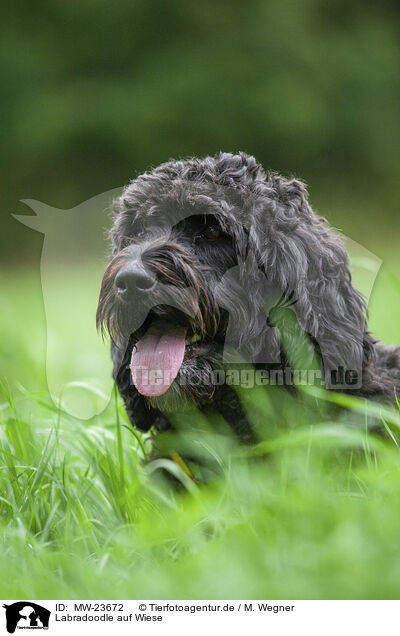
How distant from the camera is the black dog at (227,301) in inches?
106

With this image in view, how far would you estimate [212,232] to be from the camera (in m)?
2.84

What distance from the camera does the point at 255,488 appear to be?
2.19 metres

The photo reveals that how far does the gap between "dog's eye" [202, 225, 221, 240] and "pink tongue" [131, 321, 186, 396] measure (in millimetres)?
386

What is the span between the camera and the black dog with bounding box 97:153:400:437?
8.87 feet

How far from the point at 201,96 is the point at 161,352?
244 inches

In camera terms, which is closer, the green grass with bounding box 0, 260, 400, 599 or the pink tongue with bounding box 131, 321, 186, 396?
the green grass with bounding box 0, 260, 400, 599

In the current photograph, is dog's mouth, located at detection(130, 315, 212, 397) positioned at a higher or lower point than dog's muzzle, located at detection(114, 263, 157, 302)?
lower

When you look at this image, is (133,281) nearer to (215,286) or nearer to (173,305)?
(173,305)
